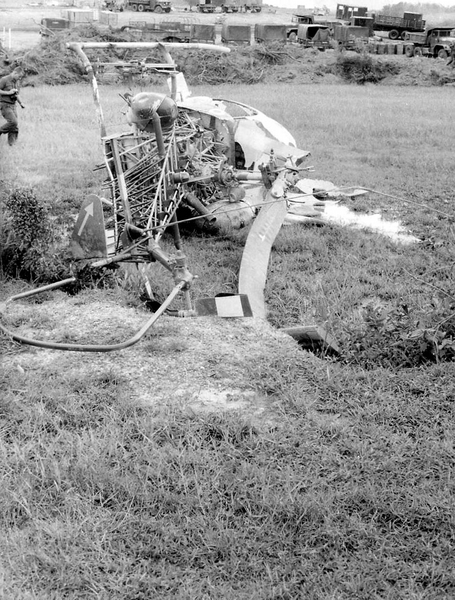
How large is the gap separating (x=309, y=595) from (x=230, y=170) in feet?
18.1

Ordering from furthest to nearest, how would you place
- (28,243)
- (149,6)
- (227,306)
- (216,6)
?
(216,6) → (149,6) → (28,243) → (227,306)

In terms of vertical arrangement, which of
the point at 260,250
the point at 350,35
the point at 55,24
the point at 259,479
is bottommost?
the point at 259,479

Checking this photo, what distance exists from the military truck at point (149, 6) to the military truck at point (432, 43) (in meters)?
16.0

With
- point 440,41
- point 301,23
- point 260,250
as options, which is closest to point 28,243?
point 260,250

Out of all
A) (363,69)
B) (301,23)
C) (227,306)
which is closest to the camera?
(227,306)

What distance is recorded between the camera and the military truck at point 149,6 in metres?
42.8

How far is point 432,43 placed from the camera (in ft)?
112

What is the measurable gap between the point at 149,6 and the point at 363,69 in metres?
20.3

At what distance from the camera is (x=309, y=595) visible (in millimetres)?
2971

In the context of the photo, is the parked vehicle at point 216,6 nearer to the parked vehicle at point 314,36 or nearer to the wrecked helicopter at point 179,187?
the parked vehicle at point 314,36

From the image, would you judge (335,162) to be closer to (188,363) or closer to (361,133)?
(361,133)

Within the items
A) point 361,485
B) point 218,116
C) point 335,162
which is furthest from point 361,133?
point 361,485

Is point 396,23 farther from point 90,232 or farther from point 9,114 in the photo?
point 90,232

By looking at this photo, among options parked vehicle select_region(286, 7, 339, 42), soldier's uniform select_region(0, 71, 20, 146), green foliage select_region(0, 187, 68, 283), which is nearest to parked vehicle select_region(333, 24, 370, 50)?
parked vehicle select_region(286, 7, 339, 42)
